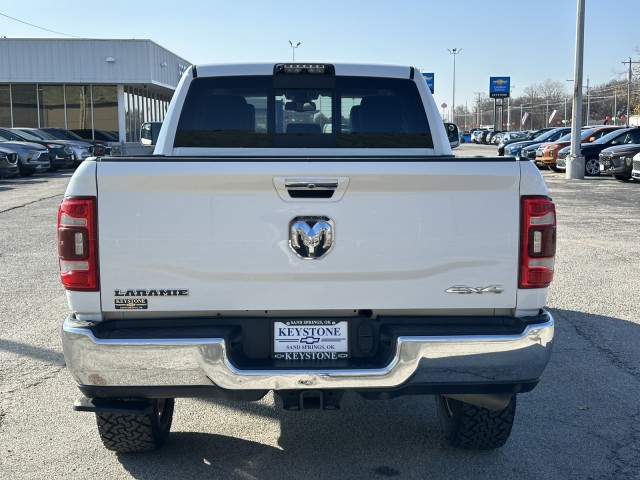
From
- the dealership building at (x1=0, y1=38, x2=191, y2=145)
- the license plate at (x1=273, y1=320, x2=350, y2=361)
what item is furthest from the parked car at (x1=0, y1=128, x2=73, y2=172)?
the license plate at (x1=273, y1=320, x2=350, y2=361)

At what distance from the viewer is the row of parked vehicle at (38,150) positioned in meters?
26.1

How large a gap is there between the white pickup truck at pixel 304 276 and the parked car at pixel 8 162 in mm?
23544

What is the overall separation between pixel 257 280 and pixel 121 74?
44.2 metres

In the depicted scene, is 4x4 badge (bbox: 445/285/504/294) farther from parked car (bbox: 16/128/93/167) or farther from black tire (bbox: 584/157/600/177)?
parked car (bbox: 16/128/93/167)

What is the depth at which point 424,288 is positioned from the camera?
3674mm

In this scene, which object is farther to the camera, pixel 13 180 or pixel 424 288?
pixel 13 180

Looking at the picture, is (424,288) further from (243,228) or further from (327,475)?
(327,475)

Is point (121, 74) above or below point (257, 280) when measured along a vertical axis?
above

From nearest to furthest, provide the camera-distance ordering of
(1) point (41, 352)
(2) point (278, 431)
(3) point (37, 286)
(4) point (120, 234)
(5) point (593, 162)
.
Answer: (4) point (120, 234) < (2) point (278, 431) < (1) point (41, 352) < (3) point (37, 286) < (5) point (593, 162)

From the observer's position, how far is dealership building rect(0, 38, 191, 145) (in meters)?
44.9

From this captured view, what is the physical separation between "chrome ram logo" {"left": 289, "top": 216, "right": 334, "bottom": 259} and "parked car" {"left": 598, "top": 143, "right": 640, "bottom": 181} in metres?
23.2

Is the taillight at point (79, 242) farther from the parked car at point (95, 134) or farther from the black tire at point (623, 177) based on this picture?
the parked car at point (95, 134)

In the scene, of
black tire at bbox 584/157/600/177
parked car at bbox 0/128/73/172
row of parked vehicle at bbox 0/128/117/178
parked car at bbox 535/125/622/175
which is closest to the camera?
row of parked vehicle at bbox 0/128/117/178

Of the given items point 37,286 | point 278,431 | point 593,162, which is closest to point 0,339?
point 37,286
